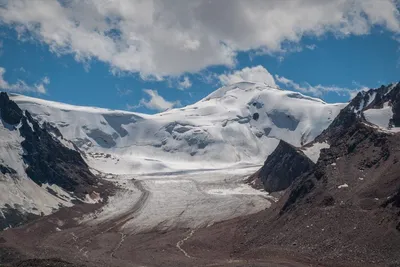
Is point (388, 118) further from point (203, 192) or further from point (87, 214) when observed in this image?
point (87, 214)

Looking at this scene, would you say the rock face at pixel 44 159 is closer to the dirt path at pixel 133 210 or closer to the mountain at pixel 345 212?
the dirt path at pixel 133 210

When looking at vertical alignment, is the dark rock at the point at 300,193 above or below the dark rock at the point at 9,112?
below

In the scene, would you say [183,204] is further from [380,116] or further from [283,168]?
[380,116]

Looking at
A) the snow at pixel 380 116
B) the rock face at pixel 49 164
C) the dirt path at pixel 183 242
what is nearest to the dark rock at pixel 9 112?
the rock face at pixel 49 164

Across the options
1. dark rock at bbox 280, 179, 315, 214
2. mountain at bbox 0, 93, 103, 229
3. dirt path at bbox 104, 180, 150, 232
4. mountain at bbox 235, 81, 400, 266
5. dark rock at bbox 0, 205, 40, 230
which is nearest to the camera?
mountain at bbox 235, 81, 400, 266

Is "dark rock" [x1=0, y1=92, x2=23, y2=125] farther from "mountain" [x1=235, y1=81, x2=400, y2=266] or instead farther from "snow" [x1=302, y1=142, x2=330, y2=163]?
"mountain" [x1=235, y1=81, x2=400, y2=266]

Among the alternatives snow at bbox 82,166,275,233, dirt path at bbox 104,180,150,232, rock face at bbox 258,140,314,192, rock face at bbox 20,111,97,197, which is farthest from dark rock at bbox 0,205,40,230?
rock face at bbox 258,140,314,192

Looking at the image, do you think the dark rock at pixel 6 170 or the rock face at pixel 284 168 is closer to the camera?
the dark rock at pixel 6 170
